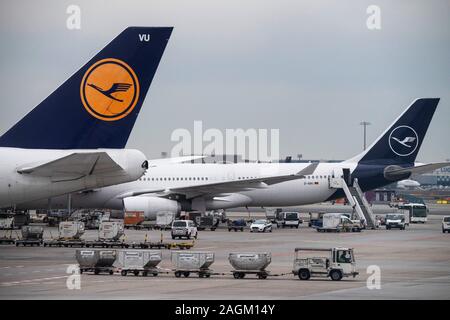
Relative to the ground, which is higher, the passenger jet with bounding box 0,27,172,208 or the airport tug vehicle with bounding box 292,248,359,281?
the passenger jet with bounding box 0,27,172,208

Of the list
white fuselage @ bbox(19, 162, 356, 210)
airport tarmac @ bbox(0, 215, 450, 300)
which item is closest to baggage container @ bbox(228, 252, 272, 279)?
airport tarmac @ bbox(0, 215, 450, 300)

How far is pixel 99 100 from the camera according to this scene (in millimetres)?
46625

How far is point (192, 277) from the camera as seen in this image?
4888 centimetres

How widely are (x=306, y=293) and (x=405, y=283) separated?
6.76m

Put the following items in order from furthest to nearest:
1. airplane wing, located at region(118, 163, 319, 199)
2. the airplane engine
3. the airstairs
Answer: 1. the airstairs
2. airplane wing, located at region(118, 163, 319, 199)
3. the airplane engine

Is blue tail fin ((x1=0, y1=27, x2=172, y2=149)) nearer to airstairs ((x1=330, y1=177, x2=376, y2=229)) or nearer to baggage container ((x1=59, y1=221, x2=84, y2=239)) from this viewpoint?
baggage container ((x1=59, y1=221, x2=84, y2=239))

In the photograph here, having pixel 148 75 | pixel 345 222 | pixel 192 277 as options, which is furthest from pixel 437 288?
pixel 345 222

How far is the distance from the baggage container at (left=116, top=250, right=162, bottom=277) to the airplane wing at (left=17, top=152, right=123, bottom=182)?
5279 mm

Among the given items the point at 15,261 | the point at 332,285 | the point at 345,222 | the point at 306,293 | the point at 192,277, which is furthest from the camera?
the point at 345,222

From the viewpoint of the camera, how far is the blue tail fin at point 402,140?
108750 mm

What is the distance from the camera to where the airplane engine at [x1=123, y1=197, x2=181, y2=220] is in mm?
92625

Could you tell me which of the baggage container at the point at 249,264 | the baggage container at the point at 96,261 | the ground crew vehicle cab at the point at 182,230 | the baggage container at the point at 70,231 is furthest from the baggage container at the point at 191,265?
the ground crew vehicle cab at the point at 182,230

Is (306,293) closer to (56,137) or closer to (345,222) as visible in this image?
(56,137)

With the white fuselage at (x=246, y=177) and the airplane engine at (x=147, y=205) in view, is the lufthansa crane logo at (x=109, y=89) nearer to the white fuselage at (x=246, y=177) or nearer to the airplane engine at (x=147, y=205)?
the airplane engine at (x=147, y=205)
